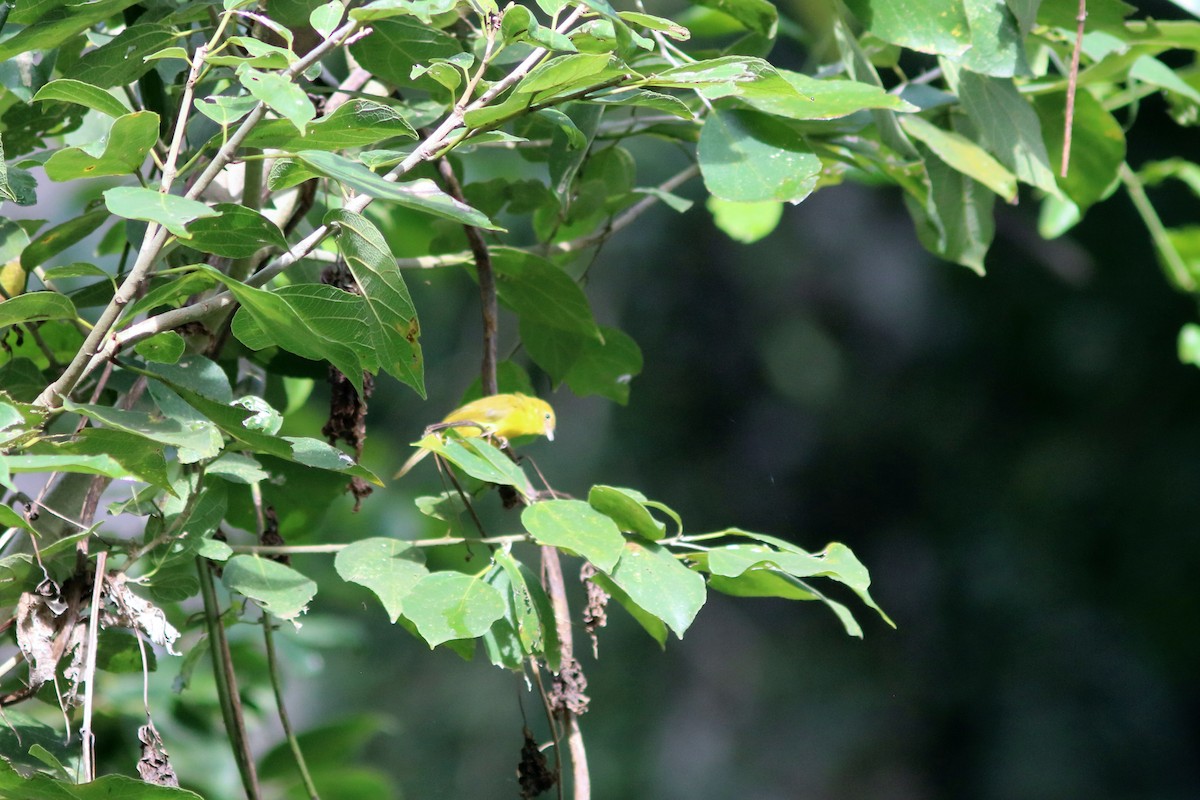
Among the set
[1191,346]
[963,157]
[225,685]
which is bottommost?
Result: [1191,346]

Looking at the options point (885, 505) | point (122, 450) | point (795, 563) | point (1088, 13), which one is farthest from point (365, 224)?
point (885, 505)

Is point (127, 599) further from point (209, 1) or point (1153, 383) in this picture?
point (1153, 383)

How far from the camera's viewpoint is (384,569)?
54cm

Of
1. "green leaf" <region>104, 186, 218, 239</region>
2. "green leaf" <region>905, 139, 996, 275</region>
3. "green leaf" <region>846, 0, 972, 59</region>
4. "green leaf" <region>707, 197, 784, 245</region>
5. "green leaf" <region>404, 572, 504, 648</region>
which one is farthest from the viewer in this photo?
"green leaf" <region>707, 197, 784, 245</region>

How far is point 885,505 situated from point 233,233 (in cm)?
325

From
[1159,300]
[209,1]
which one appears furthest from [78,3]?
[1159,300]

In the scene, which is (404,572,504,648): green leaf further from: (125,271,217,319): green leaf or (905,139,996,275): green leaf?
(905,139,996,275): green leaf

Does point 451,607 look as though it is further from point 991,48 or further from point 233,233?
point 991,48

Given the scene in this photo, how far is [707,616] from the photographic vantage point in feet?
11.5

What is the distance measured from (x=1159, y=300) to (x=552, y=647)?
283 centimetres

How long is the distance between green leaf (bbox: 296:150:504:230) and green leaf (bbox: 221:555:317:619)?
215 millimetres

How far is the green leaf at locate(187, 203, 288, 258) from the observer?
0.47 meters

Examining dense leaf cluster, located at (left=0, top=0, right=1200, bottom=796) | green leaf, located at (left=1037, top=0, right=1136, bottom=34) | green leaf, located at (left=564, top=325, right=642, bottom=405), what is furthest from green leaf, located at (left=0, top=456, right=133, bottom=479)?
green leaf, located at (left=1037, top=0, right=1136, bottom=34)

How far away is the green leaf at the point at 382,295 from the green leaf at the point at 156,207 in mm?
67
